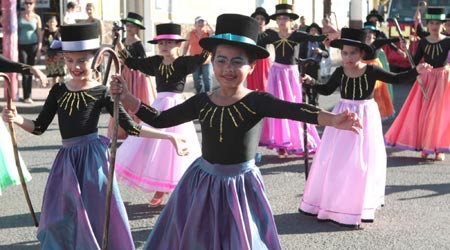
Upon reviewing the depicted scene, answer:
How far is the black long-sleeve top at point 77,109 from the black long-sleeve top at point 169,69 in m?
2.04

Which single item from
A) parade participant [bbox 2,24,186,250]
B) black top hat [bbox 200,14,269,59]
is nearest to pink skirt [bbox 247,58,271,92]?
parade participant [bbox 2,24,186,250]

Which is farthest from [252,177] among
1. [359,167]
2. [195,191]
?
[359,167]

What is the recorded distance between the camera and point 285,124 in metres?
10.1

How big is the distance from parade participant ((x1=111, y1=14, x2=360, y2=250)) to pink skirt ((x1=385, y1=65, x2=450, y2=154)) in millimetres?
5787

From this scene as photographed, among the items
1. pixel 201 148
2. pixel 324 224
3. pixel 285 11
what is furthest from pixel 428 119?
pixel 201 148

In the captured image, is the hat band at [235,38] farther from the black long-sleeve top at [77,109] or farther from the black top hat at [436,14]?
the black top hat at [436,14]

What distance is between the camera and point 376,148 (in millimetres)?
7059

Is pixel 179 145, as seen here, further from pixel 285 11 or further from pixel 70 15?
pixel 70 15

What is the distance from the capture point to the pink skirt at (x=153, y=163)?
7254 mm

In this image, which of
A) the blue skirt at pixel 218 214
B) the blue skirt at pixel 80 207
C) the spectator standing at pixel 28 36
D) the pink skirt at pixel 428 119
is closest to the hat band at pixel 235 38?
the blue skirt at pixel 218 214

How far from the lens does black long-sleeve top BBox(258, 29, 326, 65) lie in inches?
392

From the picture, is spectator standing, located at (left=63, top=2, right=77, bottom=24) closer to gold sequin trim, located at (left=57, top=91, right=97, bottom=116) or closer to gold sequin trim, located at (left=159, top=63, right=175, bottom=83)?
gold sequin trim, located at (left=159, top=63, right=175, bottom=83)

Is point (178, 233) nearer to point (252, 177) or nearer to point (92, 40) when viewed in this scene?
point (252, 177)

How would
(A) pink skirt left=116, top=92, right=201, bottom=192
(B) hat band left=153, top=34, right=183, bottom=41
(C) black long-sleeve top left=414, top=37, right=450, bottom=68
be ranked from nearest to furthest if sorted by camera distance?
(A) pink skirt left=116, top=92, right=201, bottom=192 < (B) hat band left=153, top=34, right=183, bottom=41 < (C) black long-sleeve top left=414, top=37, right=450, bottom=68
